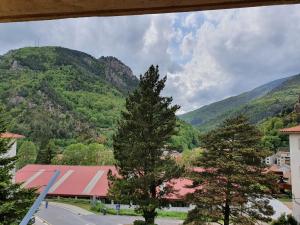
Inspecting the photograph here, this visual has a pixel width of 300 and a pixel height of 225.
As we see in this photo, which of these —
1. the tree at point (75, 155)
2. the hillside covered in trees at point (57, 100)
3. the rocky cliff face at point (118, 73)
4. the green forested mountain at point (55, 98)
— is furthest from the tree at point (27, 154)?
the rocky cliff face at point (118, 73)

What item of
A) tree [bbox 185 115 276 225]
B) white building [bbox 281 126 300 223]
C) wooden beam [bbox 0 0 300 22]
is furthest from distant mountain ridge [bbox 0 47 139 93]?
wooden beam [bbox 0 0 300 22]

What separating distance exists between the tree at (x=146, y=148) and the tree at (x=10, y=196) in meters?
4.88

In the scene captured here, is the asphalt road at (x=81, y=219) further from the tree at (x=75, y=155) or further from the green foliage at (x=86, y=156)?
the green foliage at (x=86, y=156)

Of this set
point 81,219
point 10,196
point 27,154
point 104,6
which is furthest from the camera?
point 27,154

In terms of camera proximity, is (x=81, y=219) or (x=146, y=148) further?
(x=81, y=219)

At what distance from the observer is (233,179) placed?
12.5 m

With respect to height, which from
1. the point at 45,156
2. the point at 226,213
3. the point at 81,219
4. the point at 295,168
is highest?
the point at 45,156

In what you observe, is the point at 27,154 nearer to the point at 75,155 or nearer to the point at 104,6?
the point at 75,155

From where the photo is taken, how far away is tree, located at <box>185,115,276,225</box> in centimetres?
1250

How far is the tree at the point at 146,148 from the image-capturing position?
14523 millimetres

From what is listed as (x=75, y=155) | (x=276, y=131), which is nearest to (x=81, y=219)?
(x=75, y=155)

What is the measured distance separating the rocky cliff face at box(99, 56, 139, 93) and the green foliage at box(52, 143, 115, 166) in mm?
57141

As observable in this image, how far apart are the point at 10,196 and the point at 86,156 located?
29275 mm

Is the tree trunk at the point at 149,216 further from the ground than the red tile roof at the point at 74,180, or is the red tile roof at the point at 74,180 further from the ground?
the red tile roof at the point at 74,180
